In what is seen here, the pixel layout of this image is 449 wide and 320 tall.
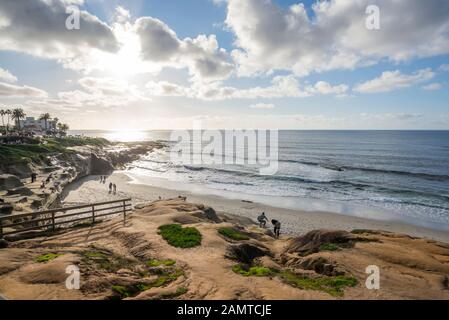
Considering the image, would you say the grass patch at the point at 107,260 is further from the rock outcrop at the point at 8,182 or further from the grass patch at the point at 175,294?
the rock outcrop at the point at 8,182

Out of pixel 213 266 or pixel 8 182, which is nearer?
pixel 213 266

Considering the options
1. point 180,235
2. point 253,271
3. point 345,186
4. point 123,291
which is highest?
point 123,291

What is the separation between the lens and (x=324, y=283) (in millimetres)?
10250

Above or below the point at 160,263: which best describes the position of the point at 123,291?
above

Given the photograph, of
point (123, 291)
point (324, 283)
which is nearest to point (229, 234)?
point (324, 283)

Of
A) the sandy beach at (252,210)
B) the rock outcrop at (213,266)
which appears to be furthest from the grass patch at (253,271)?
the sandy beach at (252,210)

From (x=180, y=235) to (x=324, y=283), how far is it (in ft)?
25.2

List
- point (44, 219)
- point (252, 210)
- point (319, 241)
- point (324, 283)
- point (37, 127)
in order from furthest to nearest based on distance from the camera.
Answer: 1. point (37, 127)
2. point (252, 210)
3. point (319, 241)
4. point (44, 219)
5. point (324, 283)

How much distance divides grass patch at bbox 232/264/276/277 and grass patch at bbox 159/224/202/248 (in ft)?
10.4

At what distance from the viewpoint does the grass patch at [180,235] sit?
44.8ft

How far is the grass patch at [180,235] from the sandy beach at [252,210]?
1382cm

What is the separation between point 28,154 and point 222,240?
49.3 m

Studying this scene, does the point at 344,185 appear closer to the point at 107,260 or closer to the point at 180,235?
the point at 180,235
